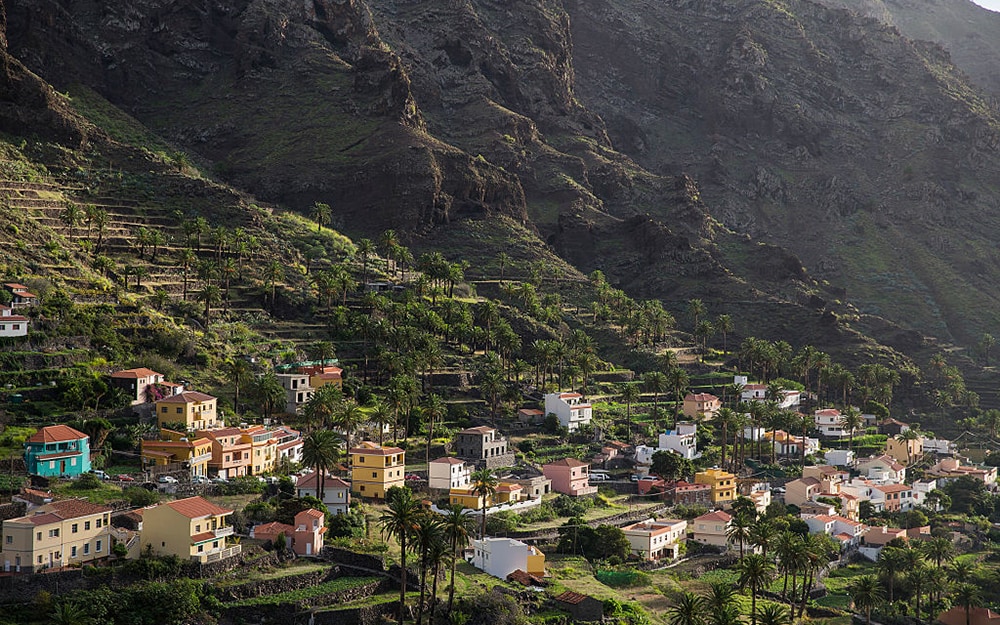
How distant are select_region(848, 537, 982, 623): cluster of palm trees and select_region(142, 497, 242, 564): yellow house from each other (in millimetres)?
52733

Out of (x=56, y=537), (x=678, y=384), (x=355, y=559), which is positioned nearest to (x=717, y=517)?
(x=678, y=384)

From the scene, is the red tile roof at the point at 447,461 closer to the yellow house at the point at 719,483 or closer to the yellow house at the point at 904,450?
the yellow house at the point at 719,483

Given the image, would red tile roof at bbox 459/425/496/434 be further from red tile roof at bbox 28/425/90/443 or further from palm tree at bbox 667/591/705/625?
red tile roof at bbox 28/425/90/443

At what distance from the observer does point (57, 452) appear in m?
90.8

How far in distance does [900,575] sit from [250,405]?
2589 inches

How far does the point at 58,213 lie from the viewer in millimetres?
148625

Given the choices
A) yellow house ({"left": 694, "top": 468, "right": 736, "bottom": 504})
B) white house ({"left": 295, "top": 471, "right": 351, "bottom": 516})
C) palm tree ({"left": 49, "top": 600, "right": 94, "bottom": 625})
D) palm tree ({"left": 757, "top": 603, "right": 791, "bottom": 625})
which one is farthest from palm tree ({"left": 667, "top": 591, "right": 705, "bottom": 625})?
yellow house ({"left": 694, "top": 468, "right": 736, "bottom": 504})

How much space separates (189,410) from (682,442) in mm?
58389

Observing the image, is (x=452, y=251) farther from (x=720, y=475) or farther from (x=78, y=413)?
(x=78, y=413)

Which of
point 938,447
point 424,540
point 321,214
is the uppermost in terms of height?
point 321,214

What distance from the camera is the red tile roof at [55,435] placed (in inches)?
3551

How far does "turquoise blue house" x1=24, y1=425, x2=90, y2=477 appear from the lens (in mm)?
89312

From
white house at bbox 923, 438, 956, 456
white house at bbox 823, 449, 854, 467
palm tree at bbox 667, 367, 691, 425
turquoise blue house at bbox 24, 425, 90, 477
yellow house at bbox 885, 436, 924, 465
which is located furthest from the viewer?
white house at bbox 923, 438, 956, 456

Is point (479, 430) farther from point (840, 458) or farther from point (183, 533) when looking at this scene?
point (840, 458)
